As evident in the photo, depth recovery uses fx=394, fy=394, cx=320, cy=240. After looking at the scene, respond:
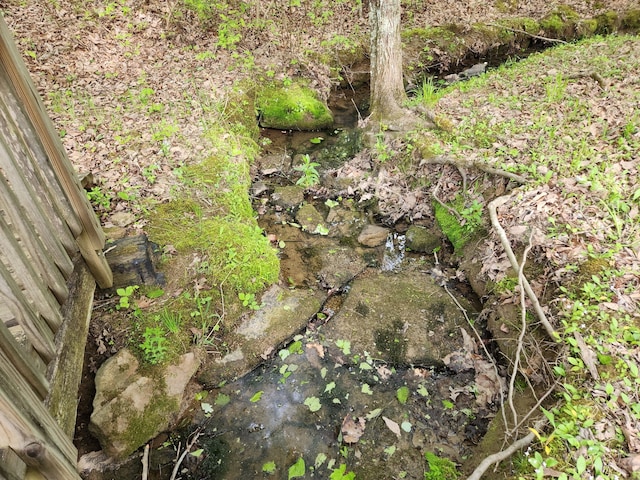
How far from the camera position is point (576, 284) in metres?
3.69

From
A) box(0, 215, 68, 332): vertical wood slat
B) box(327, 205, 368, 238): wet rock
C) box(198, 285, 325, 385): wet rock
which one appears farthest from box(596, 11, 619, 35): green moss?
box(0, 215, 68, 332): vertical wood slat

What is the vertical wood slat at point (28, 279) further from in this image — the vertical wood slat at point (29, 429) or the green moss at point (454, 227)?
the green moss at point (454, 227)

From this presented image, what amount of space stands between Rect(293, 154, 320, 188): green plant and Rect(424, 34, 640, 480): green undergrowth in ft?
6.92

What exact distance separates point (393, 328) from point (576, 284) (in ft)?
6.07

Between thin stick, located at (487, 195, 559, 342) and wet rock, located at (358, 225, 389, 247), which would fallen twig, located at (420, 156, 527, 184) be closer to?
thin stick, located at (487, 195, 559, 342)

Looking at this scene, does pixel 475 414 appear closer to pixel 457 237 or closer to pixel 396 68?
pixel 457 237

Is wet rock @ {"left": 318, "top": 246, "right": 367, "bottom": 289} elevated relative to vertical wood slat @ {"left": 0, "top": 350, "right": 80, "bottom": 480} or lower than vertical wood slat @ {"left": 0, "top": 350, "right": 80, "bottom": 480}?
lower

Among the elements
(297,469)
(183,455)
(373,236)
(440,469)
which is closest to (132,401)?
(183,455)

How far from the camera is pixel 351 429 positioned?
3613 millimetres

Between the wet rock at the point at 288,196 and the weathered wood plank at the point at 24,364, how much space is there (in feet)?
13.6

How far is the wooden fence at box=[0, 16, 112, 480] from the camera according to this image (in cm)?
203

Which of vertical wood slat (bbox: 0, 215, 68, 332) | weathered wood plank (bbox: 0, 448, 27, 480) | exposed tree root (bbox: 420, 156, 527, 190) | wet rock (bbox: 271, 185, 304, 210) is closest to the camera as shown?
weathered wood plank (bbox: 0, 448, 27, 480)

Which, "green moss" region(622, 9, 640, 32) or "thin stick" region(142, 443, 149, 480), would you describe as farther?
"green moss" region(622, 9, 640, 32)

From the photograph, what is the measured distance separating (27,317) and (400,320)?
3.49 meters
